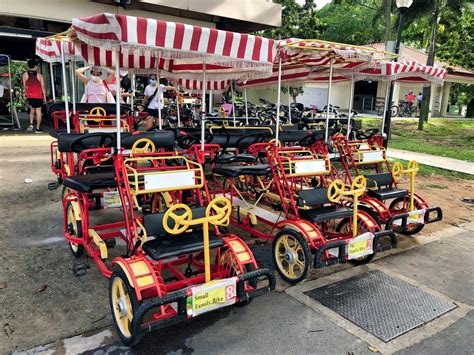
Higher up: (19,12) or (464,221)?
(19,12)

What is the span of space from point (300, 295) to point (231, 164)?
2810 mm

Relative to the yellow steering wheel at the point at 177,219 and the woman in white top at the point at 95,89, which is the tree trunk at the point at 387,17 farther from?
the yellow steering wheel at the point at 177,219

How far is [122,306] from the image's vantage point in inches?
123

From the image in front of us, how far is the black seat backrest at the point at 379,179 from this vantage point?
5641 mm

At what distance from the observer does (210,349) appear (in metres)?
3.09

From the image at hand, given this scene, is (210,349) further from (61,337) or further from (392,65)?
(392,65)

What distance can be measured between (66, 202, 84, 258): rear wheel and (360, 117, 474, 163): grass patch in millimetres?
11213

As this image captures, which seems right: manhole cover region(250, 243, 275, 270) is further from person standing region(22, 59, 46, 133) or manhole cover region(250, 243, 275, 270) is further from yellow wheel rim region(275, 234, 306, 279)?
person standing region(22, 59, 46, 133)

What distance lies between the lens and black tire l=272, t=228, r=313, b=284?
3961 mm

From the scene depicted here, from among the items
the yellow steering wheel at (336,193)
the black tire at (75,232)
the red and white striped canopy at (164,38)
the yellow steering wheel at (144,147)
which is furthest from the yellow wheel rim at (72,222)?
the yellow steering wheel at (336,193)

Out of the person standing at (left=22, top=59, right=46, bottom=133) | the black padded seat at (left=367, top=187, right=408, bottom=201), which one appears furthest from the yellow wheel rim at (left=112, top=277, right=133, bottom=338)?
the person standing at (left=22, top=59, right=46, bottom=133)

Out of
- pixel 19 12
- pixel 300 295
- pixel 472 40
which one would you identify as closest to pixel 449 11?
pixel 472 40

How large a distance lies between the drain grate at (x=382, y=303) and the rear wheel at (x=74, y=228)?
2463 millimetres

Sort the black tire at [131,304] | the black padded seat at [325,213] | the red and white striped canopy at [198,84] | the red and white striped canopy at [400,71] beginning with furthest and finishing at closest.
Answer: the red and white striped canopy at [198,84] → the red and white striped canopy at [400,71] → the black padded seat at [325,213] → the black tire at [131,304]
